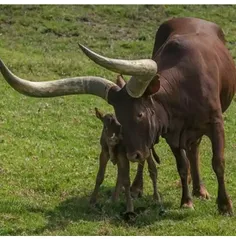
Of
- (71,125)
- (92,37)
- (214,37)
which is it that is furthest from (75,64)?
(214,37)

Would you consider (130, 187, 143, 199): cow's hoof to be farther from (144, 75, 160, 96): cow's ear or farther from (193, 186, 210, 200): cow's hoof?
(144, 75, 160, 96): cow's ear

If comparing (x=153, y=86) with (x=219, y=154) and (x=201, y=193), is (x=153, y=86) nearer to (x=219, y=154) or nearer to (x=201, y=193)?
(x=219, y=154)

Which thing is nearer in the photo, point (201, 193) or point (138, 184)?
point (201, 193)

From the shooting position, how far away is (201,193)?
35.7 ft

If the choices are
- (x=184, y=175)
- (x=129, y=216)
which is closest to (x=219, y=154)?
(x=184, y=175)

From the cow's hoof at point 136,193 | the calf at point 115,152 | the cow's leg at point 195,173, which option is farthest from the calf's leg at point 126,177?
the cow's leg at point 195,173

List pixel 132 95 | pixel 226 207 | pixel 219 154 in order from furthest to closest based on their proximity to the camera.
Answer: pixel 219 154 → pixel 226 207 → pixel 132 95

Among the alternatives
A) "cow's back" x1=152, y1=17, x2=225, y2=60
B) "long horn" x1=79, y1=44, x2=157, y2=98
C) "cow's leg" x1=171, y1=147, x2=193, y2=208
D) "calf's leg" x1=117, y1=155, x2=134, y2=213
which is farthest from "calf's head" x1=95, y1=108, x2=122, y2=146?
"cow's back" x1=152, y1=17, x2=225, y2=60

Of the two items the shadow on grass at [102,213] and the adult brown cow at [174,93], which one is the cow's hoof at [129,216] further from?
the adult brown cow at [174,93]

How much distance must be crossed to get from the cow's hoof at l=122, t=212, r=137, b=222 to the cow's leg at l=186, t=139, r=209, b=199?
1.63 metres

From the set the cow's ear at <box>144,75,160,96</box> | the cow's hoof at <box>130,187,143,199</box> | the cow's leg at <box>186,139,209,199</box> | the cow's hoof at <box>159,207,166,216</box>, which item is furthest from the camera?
the cow's leg at <box>186,139,209,199</box>

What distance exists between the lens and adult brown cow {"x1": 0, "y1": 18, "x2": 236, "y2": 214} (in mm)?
9055

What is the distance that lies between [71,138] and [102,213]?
14.2ft

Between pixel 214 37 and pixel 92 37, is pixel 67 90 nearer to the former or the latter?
pixel 214 37
